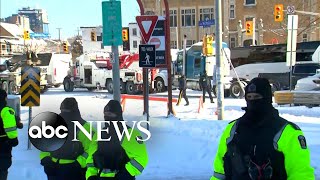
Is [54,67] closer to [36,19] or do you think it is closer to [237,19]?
[237,19]

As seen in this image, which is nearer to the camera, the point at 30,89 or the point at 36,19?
the point at 30,89

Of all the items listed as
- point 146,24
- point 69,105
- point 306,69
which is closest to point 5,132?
point 69,105

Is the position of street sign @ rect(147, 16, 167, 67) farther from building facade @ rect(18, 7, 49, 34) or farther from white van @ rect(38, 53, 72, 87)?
building facade @ rect(18, 7, 49, 34)

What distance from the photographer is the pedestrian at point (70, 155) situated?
4512mm

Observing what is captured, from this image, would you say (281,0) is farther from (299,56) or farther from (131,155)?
(131,155)

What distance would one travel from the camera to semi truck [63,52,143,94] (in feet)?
91.8

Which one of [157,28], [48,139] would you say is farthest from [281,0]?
[48,139]

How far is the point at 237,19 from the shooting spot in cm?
5838

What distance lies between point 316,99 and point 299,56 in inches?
401

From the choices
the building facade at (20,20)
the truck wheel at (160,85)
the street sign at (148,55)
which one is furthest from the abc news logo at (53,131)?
the building facade at (20,20)

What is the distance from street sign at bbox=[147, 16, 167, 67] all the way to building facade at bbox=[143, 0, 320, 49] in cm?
3860

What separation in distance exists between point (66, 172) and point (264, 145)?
230 cm

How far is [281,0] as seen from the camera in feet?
186

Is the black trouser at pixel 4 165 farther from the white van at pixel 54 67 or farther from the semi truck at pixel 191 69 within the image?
the white van at pixel 54 67
